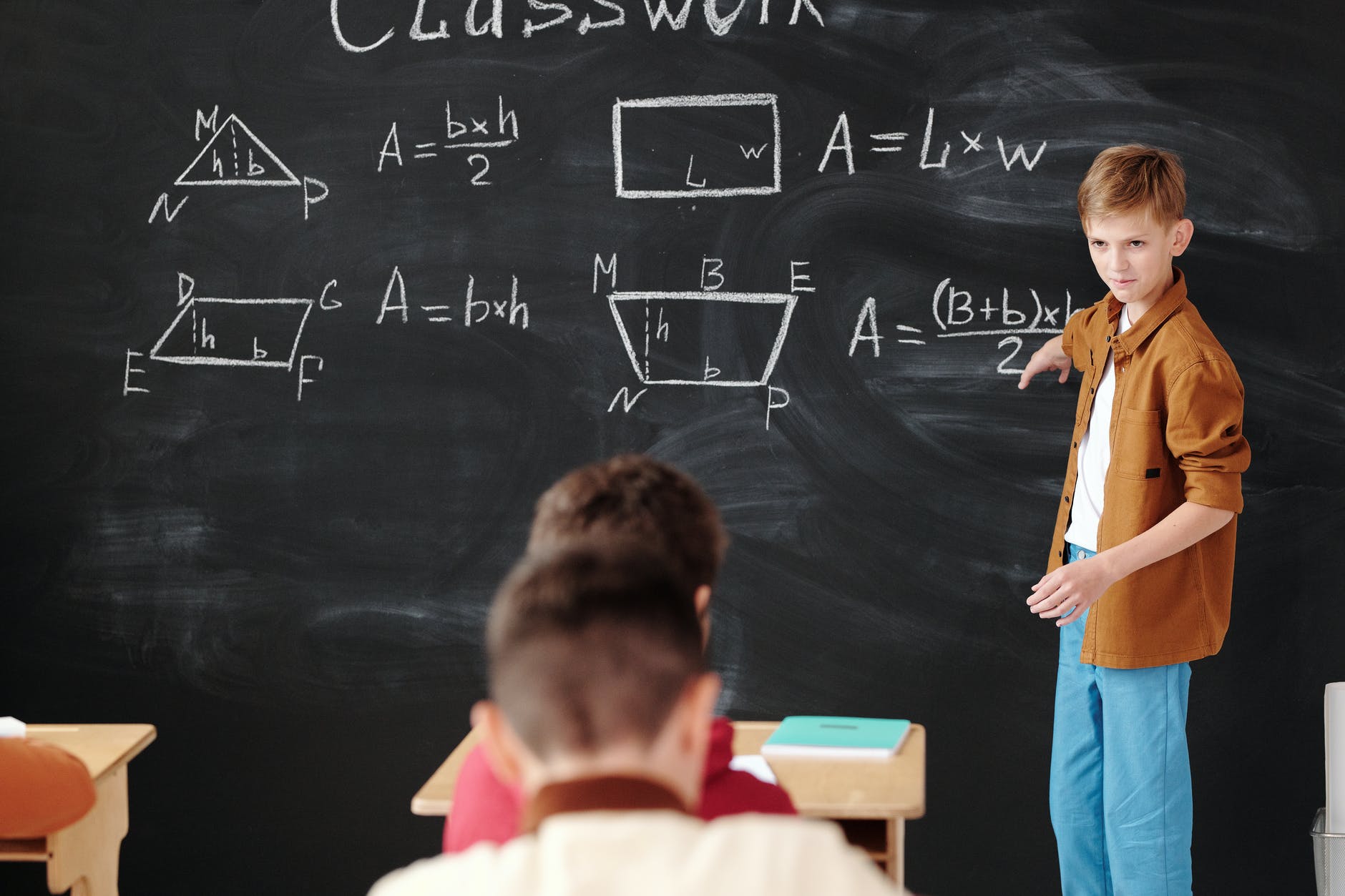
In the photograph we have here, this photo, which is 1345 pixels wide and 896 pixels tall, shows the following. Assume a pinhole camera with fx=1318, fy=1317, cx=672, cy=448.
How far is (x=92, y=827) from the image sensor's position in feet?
7.61

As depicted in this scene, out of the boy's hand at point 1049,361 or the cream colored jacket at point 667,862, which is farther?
the boy's hand at point 1049,361

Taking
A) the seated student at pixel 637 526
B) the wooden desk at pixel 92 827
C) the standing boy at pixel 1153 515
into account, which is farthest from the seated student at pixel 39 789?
the standing boy at pixel 1153 515

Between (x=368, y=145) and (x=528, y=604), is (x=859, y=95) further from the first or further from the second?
(x=528, y=604)

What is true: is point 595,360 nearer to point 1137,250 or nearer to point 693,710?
point 1137,250

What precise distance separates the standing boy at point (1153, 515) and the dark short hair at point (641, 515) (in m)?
0.95

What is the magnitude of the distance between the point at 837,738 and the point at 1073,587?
21.3 inches

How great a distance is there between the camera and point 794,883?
915mm

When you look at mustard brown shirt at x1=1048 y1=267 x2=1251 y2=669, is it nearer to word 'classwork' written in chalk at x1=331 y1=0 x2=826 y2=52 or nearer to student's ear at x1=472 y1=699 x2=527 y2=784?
word 'classwork' written in chalk at x1=331 y1=0 x2=826 y2=52

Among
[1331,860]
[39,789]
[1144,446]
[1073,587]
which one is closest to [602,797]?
[39,789]

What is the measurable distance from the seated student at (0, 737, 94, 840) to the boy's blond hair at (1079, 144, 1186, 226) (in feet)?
6.79

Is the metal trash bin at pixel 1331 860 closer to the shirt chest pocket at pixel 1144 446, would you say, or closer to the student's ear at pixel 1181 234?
the shirt chest pocket at pixel 1144 446

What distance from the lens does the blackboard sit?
3027 mm

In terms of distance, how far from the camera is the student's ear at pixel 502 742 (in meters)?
1.10

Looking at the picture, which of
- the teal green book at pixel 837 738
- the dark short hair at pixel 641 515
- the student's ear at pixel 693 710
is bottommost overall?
the teal green book at pixel 837 738
